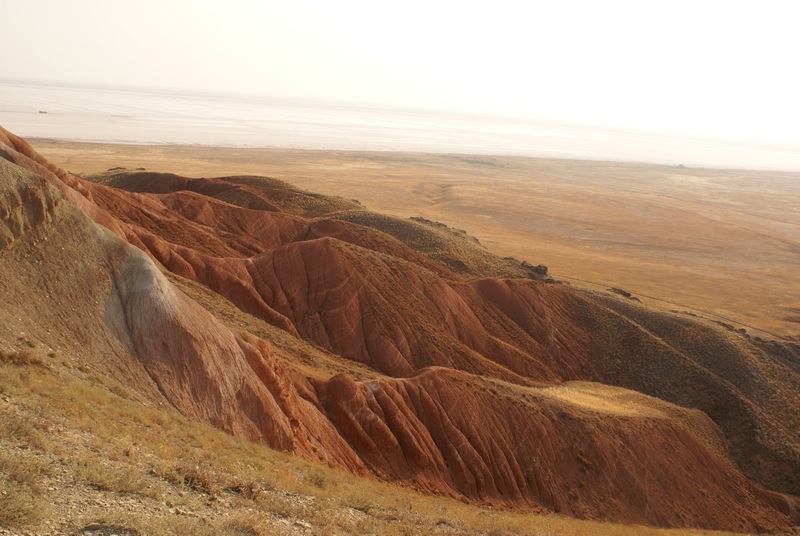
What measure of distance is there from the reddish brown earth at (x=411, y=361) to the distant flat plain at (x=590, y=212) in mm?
17537

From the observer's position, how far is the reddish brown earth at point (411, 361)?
15734 mm

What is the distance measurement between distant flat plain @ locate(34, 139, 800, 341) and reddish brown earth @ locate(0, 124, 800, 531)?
57.5 feet

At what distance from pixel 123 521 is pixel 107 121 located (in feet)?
596

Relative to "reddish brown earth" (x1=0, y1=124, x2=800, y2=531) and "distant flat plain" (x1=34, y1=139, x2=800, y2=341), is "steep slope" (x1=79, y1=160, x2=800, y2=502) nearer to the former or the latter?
"reddish brown earth" (x1=0, y1=124, x2=800, y2=531)

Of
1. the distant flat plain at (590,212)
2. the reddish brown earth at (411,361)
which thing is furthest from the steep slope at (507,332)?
the distant flat plain at (590,212)

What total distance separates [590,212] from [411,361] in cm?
7914

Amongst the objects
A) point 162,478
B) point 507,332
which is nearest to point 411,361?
point 507,332

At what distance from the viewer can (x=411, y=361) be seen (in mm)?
29547

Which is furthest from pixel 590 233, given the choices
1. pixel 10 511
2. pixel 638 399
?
pixel 10 511

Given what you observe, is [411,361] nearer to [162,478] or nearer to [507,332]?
[507,332]

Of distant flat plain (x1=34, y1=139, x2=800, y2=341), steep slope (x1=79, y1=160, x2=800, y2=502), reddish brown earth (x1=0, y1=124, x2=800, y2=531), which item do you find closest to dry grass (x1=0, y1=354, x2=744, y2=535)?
reddish brown earth (x1=0, y1=124, x2=800, y2=531)

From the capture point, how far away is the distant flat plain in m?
58.5

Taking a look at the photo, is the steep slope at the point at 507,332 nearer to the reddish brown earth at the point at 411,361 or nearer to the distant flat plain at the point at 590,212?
the reddish brown earth at the point at 411,361

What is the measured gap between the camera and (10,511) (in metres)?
6.75
